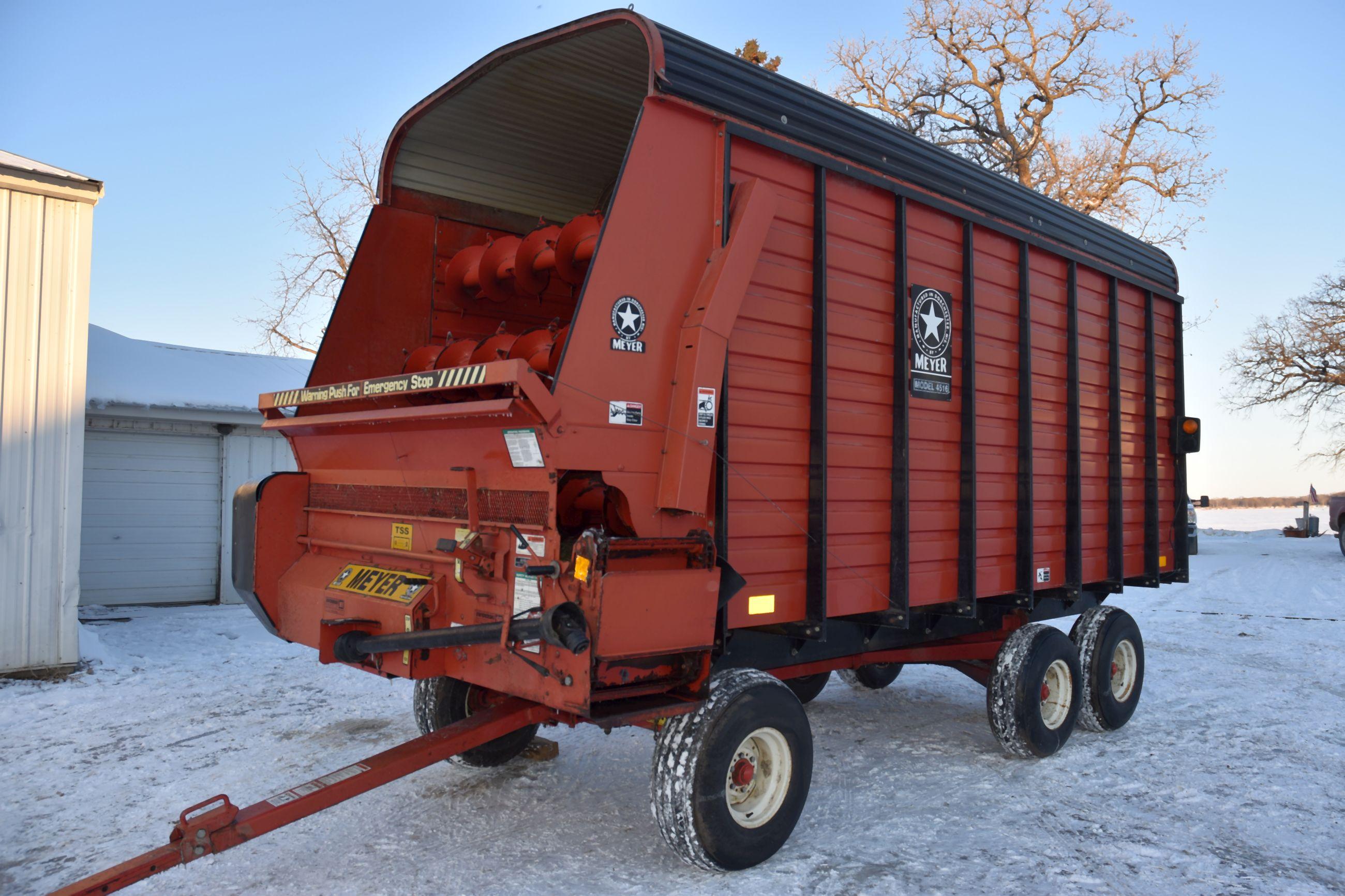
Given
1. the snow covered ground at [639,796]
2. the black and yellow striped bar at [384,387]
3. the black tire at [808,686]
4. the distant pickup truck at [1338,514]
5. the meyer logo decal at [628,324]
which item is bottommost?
the snow covered ground at [639,796]

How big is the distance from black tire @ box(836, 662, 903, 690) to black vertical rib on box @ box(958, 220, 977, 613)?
254 cm

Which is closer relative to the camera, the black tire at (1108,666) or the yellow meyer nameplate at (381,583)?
the yellow meyer nameplate at (381,583)

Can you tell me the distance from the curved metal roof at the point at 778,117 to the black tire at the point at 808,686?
140 inches

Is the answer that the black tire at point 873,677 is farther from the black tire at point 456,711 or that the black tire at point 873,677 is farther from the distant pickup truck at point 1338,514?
the distant pickup truck at point 1338,514

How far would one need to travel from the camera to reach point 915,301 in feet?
16.3

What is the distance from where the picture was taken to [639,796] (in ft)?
16.0

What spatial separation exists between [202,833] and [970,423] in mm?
4121

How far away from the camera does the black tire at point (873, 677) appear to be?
7.62m

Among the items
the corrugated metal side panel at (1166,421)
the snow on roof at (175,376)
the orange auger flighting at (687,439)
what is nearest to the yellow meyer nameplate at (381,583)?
the orange auger flighting at (687,439)

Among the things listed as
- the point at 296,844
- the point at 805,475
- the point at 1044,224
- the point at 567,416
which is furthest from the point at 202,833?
the point at 1044,224

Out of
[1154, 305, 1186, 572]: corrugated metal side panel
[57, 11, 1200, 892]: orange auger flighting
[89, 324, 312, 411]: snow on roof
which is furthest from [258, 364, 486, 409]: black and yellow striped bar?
[89, 324, 312, 411]: snow on roof

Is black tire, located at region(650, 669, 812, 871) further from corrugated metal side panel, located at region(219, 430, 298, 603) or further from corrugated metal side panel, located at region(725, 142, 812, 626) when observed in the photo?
corrugated metal side panel, located at region(219, 430, 298, 603)

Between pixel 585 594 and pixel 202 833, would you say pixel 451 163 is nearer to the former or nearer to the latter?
pixel 585 594

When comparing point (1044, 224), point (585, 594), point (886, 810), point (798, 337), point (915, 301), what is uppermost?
point (1044, 224)
